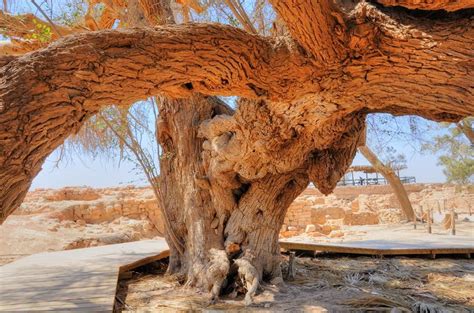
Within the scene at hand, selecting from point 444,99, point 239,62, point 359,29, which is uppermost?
point 359,29

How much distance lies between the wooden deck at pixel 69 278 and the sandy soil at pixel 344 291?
280mm

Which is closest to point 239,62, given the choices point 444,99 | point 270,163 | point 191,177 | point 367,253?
point 444,99

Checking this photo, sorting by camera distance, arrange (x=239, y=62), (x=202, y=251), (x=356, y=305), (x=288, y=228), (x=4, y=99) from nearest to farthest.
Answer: (x=4, y=99) → (x=239, y=62) → (x=356, y=305) → (x=202, y=251) → (x=288, y=228)

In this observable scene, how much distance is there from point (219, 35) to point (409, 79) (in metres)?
1.23

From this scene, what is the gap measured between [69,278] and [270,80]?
3481 millimetres

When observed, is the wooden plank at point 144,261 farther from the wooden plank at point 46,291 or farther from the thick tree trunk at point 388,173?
the thick tree trunk at point 388,173

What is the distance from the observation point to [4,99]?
1.68 metres

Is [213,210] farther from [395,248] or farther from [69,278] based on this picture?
[395,248]

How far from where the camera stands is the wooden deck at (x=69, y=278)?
3455 millimetres

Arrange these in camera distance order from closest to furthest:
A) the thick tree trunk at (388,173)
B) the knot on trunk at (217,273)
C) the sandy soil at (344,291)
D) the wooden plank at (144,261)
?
the sandy soil at (344,291) < the knot on trunk at (217,273) < the wooden plank at (144,261) < the thick tree trunk at (388,173)

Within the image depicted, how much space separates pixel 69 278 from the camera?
4539mm

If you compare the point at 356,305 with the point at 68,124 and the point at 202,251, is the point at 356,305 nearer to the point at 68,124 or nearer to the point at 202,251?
the point at 202,251

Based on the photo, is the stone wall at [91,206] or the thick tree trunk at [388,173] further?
the stone wall at [91,206]

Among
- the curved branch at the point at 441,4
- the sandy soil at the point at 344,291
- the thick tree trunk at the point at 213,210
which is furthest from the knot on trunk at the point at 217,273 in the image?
the curved branch at the point at 441,4
